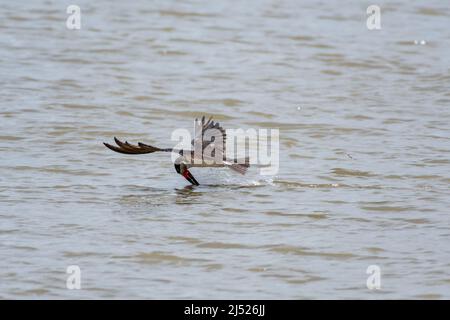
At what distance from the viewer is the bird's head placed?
785cm

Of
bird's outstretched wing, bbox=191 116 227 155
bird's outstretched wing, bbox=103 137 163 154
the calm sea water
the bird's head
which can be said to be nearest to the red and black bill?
the bird's head

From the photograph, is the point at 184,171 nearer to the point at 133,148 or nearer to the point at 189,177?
the point at 189,177

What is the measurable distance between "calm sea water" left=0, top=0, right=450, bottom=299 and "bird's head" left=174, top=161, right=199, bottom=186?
0.15 metres

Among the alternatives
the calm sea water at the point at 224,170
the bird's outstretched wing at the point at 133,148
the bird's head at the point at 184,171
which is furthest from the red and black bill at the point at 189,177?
the bird's outstretched wing at the point at 133,148

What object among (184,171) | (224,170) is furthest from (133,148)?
(224,170)

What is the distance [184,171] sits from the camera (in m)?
7.90

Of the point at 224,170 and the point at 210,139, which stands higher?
the point at 210,139

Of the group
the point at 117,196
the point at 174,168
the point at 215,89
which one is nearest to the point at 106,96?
the point at 215,89

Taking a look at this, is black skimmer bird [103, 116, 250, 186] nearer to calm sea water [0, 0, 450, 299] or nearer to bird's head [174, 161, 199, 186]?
bird's head [174, 161, 199, 186]

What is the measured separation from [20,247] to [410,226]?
2.59 metres

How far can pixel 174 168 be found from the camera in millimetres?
8406

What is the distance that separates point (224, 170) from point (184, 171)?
58cm
